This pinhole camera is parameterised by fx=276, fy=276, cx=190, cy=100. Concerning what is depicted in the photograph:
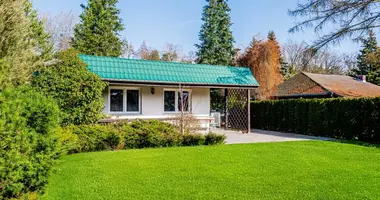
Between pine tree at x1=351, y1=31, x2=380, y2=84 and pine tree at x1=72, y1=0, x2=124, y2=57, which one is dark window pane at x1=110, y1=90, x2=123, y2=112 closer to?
pine tree at x1=72, y1=0, x2=124, y2=57

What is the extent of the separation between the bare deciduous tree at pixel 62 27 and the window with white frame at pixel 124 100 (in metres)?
17.2

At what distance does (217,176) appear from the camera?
5816 millimetres

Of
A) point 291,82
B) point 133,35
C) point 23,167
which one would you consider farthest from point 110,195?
point 133,35

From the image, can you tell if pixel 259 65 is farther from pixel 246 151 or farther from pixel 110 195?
pixel 110 195

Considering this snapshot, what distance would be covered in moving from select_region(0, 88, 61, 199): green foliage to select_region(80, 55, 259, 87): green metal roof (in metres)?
7.84

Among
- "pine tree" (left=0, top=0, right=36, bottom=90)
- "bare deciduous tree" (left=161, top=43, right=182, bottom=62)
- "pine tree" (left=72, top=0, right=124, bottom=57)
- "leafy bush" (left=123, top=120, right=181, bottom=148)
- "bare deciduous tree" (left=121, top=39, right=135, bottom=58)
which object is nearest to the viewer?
"pine tree" (left=0, top=0, right=36, bottom=90)

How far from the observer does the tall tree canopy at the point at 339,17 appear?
42.7 ft

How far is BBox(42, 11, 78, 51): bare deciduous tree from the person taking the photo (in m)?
27.8

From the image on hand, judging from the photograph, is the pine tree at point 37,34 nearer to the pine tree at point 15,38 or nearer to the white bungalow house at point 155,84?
the pine tree at point 15,38

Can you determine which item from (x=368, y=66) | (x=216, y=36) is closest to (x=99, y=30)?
(x=216, y=36)

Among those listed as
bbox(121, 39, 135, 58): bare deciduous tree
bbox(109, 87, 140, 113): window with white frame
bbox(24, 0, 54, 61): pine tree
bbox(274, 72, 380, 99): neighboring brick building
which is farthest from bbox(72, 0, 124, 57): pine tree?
bbox(274, 72, 380, 99): neighboring brick building

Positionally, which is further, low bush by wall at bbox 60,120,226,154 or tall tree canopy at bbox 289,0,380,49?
tall tree canopy at bbox 289,0,380,49

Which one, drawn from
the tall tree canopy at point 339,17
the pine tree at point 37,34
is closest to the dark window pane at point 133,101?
the pine tree at point 37,34

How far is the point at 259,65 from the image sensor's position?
2492 cm
